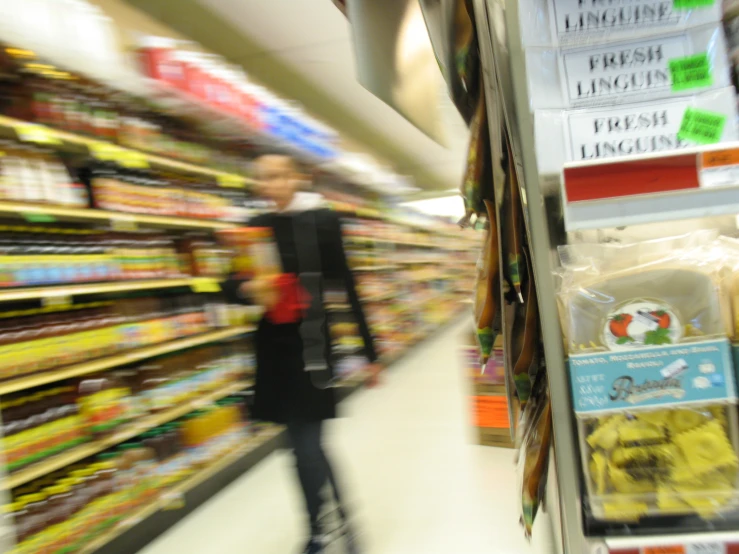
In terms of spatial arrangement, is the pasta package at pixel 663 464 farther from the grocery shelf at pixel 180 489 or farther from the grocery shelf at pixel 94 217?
the grocery shelf at pixel 180 489

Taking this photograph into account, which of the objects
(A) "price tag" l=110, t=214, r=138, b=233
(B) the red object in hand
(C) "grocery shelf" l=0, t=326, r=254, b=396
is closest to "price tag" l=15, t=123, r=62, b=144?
(A) "price tag" l=110, t=214, r=138, b=233

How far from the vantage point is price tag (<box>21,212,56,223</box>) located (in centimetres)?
183

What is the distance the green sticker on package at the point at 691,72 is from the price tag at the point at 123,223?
86.7 inches

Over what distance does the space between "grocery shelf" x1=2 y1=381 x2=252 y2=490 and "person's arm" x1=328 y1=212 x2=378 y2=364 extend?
1152 mm

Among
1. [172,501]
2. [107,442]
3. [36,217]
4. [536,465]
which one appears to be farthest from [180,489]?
[536,465]

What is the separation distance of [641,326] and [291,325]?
4.54 ft

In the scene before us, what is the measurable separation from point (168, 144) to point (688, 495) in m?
2.66

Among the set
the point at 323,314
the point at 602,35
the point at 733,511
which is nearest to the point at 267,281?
the point at 323,314

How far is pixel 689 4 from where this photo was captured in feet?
2.29

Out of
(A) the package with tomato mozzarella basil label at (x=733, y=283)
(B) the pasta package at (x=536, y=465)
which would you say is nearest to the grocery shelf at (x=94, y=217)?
(B) the pasta package at (x=536, y=465)

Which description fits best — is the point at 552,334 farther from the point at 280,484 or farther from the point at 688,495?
the point at 280,484

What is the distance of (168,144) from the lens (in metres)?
2.57

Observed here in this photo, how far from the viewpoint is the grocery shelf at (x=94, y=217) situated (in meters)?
1.80

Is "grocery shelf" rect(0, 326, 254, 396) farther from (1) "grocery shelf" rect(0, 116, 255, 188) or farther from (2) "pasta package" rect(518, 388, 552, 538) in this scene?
(2) "pasta package" rect(518, 388, 552, 538)
